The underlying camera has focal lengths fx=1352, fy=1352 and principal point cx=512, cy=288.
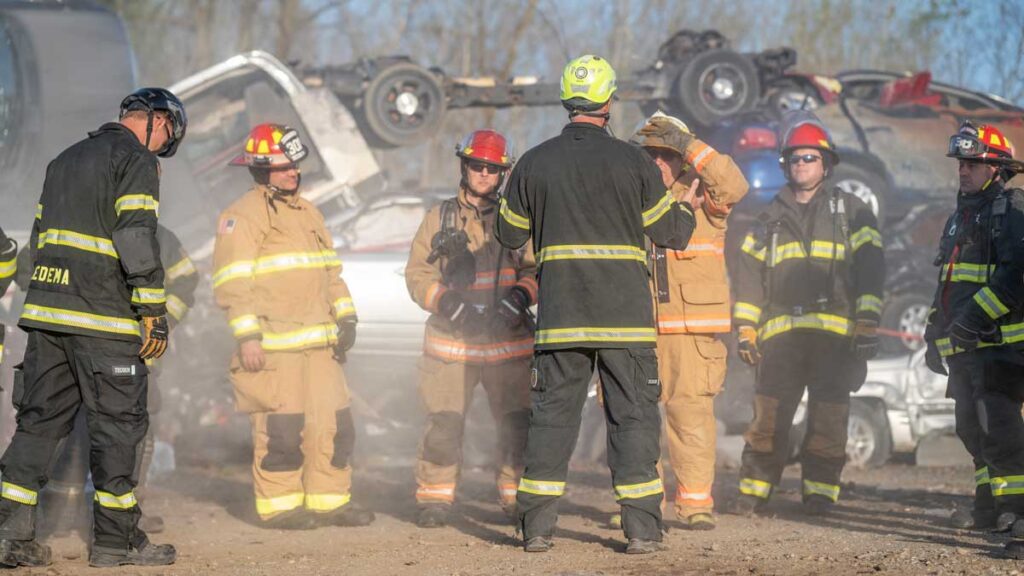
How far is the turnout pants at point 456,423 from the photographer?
7055mm

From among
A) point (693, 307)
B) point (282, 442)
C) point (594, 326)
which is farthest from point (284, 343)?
point (693, 307)

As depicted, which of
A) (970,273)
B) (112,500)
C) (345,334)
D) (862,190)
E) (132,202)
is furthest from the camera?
(862,190)

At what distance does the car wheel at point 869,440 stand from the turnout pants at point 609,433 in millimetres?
4544

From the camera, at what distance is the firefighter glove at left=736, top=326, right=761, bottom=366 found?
720cm

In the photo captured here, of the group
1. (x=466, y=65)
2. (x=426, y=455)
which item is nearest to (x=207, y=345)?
(x=426, y=455)

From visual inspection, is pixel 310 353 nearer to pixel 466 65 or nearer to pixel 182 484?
pixel 182 484

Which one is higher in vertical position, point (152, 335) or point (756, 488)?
point (152, 335)

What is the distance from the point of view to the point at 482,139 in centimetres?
708

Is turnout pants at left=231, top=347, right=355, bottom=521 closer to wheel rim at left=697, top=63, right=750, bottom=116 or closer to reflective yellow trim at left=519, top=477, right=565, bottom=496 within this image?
reflective yellow trim at left=519, top=477, right=565, bottom=496

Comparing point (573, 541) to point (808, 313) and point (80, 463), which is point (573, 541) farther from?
point (80, 463)

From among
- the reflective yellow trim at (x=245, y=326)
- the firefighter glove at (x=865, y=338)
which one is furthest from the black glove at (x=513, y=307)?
the firefighter glove at (x=865, y=338)

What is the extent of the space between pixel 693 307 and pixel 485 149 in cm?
138

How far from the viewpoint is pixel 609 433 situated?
18.9 ft

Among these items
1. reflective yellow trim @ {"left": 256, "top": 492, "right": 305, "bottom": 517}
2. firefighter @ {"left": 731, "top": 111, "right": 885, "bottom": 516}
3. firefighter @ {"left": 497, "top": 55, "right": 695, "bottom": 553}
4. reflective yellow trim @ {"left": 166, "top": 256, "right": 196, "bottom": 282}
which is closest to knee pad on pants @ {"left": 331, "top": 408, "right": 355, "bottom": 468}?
reflective yellow trim @ {"left": 256, "top": 492, "right": 305, "bottom": 517}
